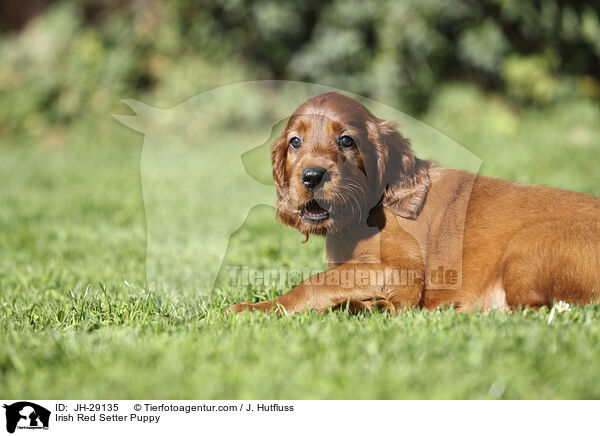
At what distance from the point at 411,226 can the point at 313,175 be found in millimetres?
575

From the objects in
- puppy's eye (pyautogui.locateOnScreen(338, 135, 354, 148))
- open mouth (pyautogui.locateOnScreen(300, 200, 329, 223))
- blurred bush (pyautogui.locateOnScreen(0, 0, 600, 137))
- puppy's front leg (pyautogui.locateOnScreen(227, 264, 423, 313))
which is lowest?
puppy's front leg (pyautogui.locateOnScreen(227, 264, 423, 313))

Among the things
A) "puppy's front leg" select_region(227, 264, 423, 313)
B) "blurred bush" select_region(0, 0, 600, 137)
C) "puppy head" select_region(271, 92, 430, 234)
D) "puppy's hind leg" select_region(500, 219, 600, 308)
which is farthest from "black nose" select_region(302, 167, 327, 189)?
"blurred bush" select_region(0, 0, 600, 137)

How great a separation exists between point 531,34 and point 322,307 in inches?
313

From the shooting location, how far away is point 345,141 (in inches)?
114

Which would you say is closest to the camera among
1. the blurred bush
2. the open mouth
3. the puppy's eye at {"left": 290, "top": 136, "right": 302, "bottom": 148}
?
the open mouth

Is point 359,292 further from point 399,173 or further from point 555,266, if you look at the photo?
point 555,266

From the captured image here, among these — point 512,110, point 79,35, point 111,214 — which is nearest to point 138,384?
point 111,214

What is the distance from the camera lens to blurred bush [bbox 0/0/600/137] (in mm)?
8883

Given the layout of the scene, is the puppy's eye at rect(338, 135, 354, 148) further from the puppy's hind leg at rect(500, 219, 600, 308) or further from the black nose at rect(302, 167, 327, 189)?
the puppy's hind leg at rect(500, 219, 600, 308)

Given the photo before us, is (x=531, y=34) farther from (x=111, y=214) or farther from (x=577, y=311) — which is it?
(x=577, y=311)

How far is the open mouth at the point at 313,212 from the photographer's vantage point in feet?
9.41
